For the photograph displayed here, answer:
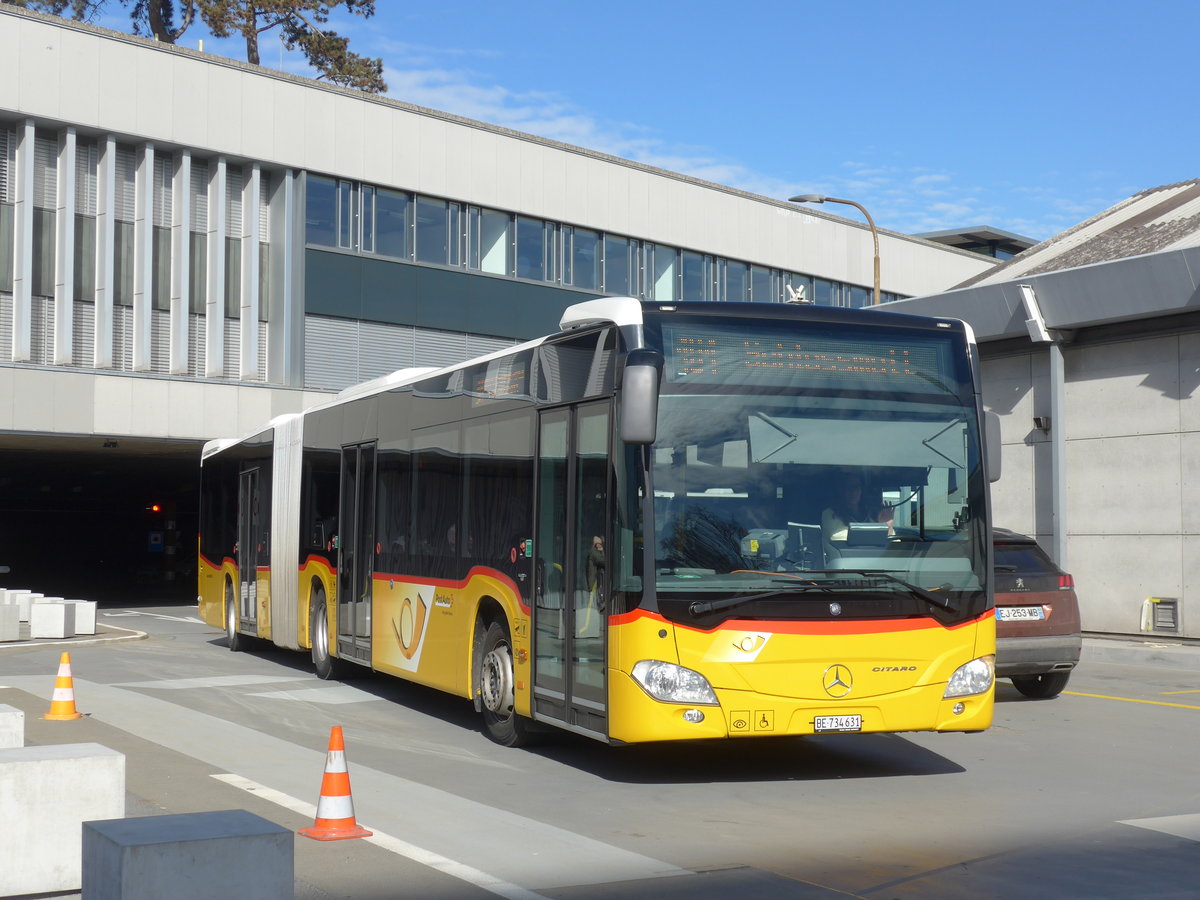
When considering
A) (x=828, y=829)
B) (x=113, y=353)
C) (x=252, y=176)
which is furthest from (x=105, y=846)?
(x=252, y=176)

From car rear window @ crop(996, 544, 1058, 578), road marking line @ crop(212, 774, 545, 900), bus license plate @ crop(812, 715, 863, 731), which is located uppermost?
car rear window @ crop(996, 544, 1058, 578)

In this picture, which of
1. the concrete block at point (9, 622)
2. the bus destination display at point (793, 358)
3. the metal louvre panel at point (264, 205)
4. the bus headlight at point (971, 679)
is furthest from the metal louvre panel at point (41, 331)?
the bus headlight at point (971, 679)

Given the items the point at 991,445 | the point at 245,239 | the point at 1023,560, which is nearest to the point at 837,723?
the point at 991,445

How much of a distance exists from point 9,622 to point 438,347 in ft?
60.4

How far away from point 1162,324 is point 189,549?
158 feet

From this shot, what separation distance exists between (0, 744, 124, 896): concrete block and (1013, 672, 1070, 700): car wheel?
10.7m

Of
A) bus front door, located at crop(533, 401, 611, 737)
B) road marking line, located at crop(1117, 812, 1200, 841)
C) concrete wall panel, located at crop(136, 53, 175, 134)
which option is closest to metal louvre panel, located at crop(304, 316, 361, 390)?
concrete wall panel, located at crop(136, 53, 175, 134)

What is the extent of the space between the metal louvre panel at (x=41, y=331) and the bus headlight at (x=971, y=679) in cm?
2678

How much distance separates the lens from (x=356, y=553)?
15.6 metres

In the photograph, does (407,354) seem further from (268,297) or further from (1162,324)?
(1162,324)

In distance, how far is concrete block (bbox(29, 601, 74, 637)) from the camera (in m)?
22.8

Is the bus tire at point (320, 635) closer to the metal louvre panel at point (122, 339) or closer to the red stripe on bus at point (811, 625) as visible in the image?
the red stripe on bus at point (811, 625)

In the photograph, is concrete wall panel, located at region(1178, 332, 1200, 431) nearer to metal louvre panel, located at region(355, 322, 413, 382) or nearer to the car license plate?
the car license plate

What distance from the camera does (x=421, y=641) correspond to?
44.2 feet
